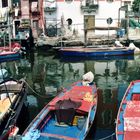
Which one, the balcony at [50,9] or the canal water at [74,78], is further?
the balcony at [50,9]

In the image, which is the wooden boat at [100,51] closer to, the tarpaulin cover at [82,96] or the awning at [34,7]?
the awning at [34,7]

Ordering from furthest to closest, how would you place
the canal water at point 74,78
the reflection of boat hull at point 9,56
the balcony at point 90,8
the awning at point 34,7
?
the awning at point 34,7, the balcony at point 90,8, the reflection of boat hull at point 9,56, the canal water at point 74,78

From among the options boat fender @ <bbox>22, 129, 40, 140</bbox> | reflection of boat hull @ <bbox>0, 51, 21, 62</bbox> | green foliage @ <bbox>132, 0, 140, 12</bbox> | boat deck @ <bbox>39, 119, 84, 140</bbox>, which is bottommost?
boat deck @ <bbox>39, 119, 84, 140</bbox>

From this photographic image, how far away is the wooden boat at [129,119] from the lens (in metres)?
12.9

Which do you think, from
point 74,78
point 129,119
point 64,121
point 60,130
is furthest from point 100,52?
point 129,119

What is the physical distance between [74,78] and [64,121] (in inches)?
483

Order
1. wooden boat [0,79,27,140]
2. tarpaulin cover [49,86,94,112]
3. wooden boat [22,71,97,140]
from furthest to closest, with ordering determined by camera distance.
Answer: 1. tarpaulin cover [49,86,94,112]
2. wooden boat [0,79,27,140]
3. wooden boat [22,71,97,140]

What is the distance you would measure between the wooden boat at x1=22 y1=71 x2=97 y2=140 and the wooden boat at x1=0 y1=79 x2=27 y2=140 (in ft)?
2.76

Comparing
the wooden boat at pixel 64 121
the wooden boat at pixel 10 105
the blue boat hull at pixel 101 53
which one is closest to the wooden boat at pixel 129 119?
the wooden boat at pixel 64 121

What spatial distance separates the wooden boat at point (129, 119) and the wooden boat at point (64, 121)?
1.33m

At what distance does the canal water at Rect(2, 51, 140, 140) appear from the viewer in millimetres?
18078

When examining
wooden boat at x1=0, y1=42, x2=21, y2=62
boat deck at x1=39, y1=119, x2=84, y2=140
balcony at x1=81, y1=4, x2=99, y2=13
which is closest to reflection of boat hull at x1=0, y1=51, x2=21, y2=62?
wooden boat at x1=0, y1=42, x2=21, y2=62

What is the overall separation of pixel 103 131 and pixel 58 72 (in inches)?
556

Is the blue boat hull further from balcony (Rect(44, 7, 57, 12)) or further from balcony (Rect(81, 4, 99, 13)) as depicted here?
balcony (Rect(44, 7, 57, 12))
